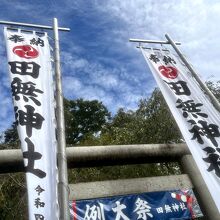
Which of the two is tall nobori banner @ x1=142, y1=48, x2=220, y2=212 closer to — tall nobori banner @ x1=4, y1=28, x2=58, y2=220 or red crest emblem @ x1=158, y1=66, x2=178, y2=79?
red crest emblem @ x1=158, y1=66, x2=178, y2=79

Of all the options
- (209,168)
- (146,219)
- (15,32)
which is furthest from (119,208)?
(15,32)

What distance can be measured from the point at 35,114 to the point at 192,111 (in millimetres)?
3631

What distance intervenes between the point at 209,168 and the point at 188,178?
79.1 inches

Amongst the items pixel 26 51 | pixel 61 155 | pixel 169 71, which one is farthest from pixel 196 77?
pixel 61 155

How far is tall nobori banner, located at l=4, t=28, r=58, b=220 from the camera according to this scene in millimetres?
5113

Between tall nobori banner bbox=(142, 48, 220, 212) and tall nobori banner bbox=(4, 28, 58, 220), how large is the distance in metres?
2.89

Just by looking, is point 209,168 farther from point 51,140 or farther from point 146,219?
point 51,140

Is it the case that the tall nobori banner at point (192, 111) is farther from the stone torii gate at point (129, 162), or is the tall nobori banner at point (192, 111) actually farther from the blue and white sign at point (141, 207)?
the blue and white sign at point (141, 207)

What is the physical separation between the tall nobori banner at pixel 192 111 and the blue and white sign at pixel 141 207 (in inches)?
67.8

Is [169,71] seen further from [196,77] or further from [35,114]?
[35,114]

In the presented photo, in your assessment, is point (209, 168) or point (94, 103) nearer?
point (209, 168)

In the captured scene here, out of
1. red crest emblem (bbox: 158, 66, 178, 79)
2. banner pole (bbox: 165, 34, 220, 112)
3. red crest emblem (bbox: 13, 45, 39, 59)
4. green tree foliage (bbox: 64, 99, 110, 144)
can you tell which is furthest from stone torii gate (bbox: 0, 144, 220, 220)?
green tree foliage (bbox: 64, 99, 110, 144)

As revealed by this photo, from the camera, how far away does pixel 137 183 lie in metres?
7.96

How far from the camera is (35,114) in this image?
6.04m
